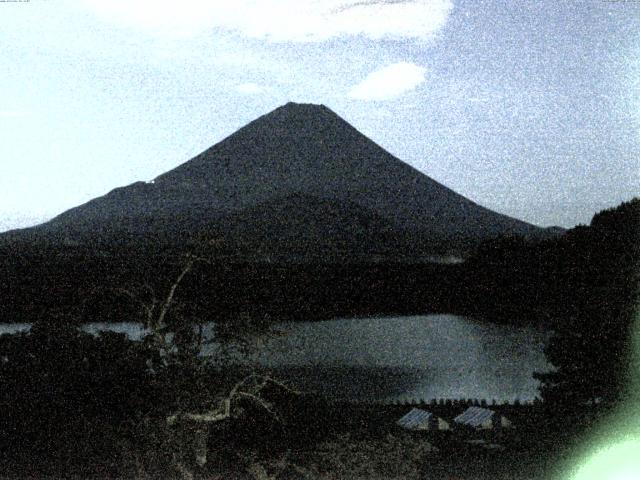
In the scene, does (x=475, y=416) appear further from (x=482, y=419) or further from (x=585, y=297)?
(x=585, y=297)

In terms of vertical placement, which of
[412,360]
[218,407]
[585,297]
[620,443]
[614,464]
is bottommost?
[412,360]

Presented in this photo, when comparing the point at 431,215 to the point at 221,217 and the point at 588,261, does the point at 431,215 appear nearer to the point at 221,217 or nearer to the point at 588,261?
the point at 221,217

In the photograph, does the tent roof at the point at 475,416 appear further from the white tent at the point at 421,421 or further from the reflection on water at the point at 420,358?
the reflection on water at the point at 420,358

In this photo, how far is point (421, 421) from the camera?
16953 millimetres

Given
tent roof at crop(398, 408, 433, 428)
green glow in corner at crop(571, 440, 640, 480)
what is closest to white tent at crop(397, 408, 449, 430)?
tent roof at crop(398, 408, 433, 428)

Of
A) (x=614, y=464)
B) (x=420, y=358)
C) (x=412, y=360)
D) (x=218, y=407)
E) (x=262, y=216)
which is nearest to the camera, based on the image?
(x=218, y=407)

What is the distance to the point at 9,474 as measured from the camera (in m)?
Answer: 9.38

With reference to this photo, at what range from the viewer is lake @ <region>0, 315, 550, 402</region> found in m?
29.8

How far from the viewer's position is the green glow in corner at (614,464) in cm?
922

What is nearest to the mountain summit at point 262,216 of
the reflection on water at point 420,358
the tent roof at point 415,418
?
the reflection on water at point 420,358

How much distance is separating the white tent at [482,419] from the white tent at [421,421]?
1.38ft

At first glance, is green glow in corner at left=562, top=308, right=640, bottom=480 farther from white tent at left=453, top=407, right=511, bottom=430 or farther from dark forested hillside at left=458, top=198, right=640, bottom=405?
white tent at left=453, top=407, right=511, bottom=430

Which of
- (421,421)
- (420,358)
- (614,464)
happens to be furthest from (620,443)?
(420,358)

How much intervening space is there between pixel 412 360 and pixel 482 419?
80.1 feet
